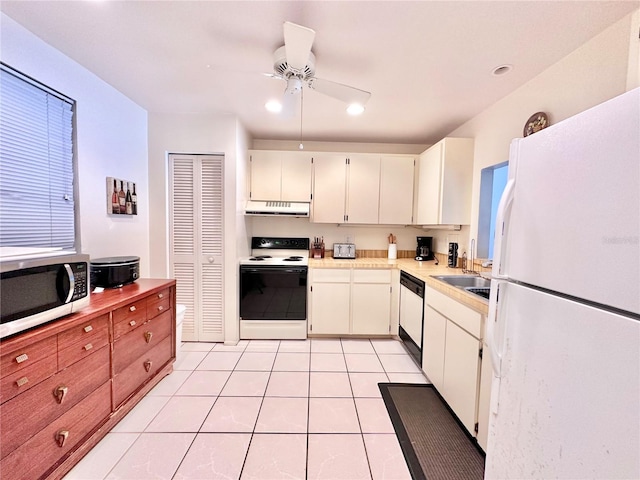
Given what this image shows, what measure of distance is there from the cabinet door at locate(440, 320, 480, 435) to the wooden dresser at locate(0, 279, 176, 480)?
2198 millimetres

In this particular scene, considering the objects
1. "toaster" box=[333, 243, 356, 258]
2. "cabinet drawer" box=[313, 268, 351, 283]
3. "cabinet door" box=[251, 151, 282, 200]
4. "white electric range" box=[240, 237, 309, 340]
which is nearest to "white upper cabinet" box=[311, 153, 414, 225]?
"toaster" box=[333, 243, 356, 258]

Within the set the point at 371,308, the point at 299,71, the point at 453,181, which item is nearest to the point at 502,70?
the point at 453,181

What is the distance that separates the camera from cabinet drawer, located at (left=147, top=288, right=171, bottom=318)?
6.41ft

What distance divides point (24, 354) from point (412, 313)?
265 centimetres

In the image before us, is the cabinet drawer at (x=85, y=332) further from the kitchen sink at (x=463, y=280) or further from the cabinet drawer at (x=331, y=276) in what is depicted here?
the kitchen sink at (x=463, y=280)

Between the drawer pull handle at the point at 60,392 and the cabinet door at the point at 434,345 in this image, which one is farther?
the cabinet door at the point at 434,345

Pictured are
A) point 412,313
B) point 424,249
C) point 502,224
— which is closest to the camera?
point 502,224

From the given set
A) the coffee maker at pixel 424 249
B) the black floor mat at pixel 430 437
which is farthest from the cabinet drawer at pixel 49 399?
the coffee maker at pixel 424 249

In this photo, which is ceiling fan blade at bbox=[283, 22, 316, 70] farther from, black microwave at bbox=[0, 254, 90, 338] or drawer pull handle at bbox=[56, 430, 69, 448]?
drawer pull handle at bbox=[56, 430, 69, 448]

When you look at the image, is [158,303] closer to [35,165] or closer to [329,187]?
[35,165]

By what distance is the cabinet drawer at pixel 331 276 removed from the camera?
296 cm

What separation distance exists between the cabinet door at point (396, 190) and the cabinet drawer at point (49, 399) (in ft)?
9.46

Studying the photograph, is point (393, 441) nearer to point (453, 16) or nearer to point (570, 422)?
point (570, 422)

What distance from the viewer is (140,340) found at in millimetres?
1844
